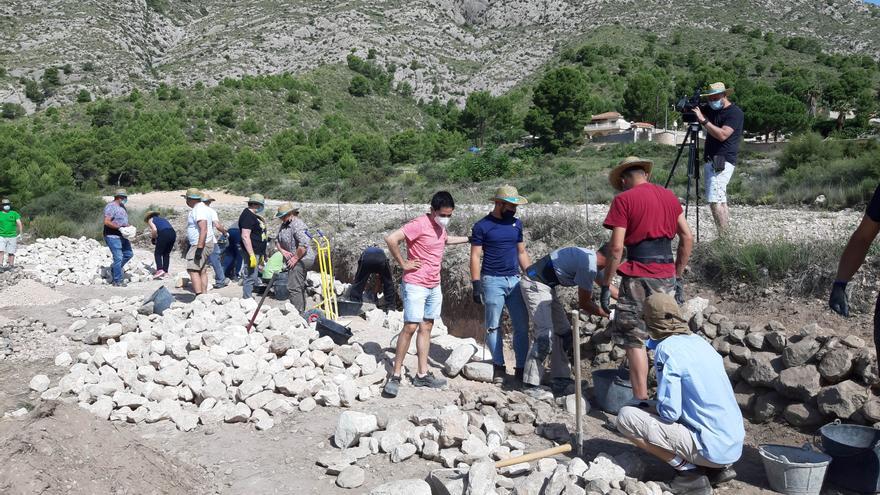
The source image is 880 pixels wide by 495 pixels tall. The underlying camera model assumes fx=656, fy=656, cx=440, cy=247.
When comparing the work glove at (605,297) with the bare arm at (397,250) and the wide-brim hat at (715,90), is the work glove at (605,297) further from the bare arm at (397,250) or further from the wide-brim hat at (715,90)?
the wide-brim hat at (715,90)

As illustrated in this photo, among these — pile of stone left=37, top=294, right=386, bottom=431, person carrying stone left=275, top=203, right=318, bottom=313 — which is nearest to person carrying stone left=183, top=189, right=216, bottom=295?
person carrying stone left=275, top=203, right=318, bottom=313

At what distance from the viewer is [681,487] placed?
3.82 meters

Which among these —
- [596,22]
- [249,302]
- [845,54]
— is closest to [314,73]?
[596,22]

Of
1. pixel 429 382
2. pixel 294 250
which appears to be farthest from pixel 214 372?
pixel 294 250

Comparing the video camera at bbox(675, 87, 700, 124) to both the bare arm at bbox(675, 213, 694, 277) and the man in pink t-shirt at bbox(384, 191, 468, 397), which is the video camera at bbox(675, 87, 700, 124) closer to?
the bare arm at bbox(675, 213, 694, 277)

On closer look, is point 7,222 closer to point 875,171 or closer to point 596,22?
point 875,171

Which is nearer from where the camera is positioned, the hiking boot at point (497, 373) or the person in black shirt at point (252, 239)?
the hiking boot at point (497, 373)

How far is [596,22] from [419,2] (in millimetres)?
26073

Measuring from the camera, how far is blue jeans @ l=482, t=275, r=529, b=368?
569cm

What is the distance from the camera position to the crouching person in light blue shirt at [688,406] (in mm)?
3707

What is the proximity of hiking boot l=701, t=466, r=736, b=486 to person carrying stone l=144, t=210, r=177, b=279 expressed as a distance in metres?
9.60

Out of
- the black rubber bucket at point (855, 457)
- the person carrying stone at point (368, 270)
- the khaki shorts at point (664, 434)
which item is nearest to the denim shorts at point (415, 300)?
the khaki shorts at point (664, 434)

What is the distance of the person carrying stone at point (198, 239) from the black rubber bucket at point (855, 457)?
7560mm

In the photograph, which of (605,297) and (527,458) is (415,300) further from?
(527,458)
